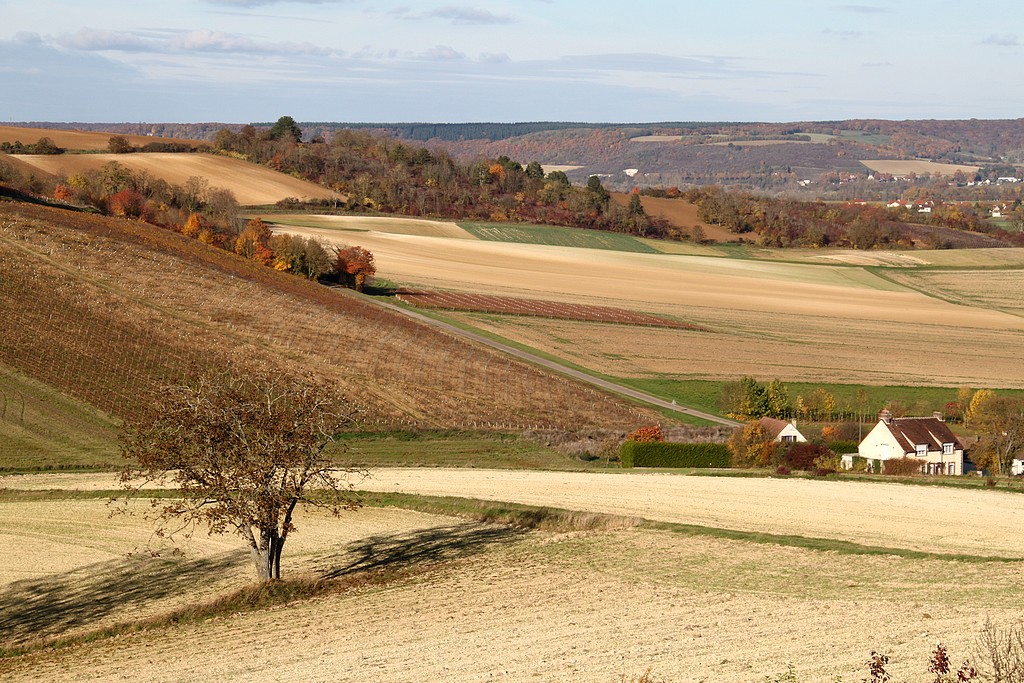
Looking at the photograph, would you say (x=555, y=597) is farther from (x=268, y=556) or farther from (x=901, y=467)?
(x=901, y=467)

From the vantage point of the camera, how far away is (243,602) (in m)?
26.0

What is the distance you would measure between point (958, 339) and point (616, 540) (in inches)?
2525

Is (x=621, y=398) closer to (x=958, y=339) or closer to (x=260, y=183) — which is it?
(x=958, y=339)

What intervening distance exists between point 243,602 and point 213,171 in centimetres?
12608

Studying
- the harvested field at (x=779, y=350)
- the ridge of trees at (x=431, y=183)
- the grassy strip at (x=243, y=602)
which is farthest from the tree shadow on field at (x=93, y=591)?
the ridge of trees at (x=431, y=183)

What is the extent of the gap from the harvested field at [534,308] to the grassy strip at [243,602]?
6114 centimetres

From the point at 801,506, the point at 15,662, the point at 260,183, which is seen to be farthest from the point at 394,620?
the point at 260,183

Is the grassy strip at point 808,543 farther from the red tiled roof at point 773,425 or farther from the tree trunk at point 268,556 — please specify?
the red tiled roof at point 773,425

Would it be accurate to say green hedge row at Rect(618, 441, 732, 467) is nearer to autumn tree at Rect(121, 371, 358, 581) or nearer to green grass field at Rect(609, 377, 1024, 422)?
green grass field at Rect(609, 377, 1024, 422)

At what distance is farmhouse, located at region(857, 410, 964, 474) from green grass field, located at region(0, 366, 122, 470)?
35427 mm

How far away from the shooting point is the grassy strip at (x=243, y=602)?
77.2 ft

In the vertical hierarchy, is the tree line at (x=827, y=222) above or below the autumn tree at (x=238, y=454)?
above

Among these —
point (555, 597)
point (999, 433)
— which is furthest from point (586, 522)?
point (999, 433)

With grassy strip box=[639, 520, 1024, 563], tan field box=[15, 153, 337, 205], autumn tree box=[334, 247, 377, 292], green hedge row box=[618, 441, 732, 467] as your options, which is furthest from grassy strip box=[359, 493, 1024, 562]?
tan field box=[15, 153, 337, 205]
